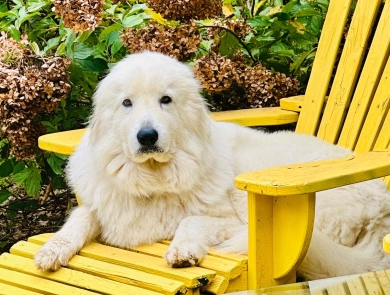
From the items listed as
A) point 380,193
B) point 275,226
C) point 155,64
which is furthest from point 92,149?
point 380,193

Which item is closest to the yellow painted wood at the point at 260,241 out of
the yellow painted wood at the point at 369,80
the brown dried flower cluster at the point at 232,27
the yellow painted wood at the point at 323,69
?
the yellow painted wood at the point at 369,80

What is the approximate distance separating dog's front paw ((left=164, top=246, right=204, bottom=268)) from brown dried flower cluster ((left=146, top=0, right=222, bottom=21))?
139 cm

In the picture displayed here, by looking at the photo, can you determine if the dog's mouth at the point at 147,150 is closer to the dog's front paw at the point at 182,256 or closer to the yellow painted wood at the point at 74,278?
the dog's front paw at the point at 182,256

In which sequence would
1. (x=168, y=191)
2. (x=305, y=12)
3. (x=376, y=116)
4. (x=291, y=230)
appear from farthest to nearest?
(x=305, y=12)
(x=376, y=116)
(x=168, y=191)
(x=291, y=230)

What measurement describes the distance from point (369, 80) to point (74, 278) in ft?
5.47

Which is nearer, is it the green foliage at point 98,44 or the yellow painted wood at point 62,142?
the yellow painted wood at point 62,142

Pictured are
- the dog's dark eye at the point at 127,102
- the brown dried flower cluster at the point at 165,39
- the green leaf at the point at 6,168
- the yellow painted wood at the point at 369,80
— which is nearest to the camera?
the dog's dark eye at the point at 127,102

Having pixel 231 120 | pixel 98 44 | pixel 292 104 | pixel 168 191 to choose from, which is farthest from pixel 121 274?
pixel 98 44

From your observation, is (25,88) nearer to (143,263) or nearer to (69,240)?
(69,240)

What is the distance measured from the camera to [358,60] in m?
3.48

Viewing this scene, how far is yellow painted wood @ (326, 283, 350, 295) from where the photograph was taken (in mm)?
1827

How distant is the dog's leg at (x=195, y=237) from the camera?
2484 millimetres

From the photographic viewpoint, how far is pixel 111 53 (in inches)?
151

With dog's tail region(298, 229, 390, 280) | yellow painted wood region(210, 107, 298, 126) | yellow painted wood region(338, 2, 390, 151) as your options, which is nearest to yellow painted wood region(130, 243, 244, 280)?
dog's tail region(298, 229, 390, 280)
